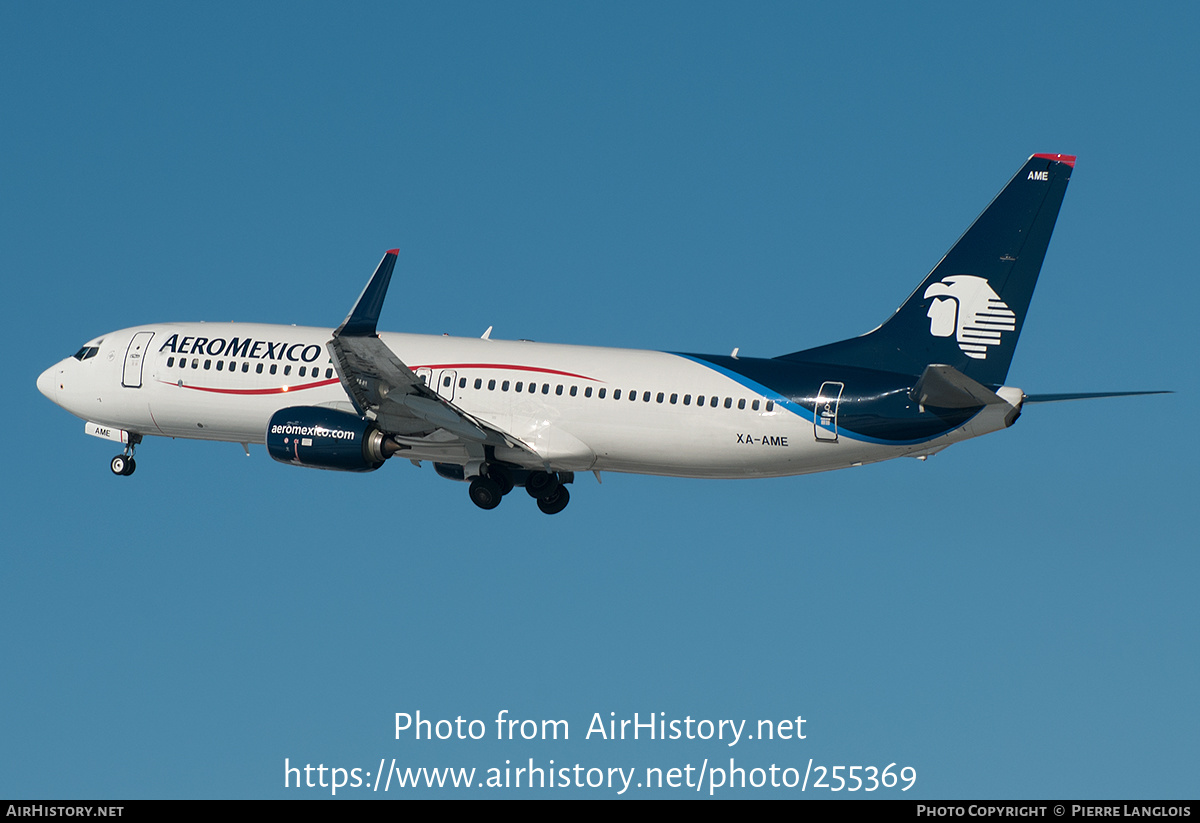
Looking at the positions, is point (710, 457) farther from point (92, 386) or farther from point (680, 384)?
point (92, 386)

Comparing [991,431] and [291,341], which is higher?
[291,341]

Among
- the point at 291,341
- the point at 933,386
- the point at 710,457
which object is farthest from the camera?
the point at 291,341

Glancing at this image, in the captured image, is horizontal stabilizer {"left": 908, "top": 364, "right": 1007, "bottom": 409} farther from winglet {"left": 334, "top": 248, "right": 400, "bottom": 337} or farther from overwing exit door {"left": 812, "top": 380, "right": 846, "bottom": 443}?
winglet {"left": 334, "top": 248, "right": 400, "bottom": 337}

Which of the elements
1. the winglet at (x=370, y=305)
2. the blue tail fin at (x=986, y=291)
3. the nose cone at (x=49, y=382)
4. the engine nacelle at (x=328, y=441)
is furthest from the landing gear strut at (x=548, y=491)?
the nose cone at (x=49, y=382)

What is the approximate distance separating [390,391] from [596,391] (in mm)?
5417

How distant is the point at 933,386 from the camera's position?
128ft

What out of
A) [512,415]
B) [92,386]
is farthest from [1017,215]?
[92,386]

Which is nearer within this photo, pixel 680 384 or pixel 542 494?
pixel 680 384

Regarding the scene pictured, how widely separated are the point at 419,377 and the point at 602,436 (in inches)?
200

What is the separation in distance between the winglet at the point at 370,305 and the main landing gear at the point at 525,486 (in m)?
6.96

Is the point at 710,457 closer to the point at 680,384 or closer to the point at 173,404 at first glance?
the point at 680,384

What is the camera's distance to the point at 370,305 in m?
40.0
